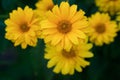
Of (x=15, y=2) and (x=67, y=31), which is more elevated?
(x=15, y=2)

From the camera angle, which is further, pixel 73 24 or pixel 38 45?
pixel 38 45

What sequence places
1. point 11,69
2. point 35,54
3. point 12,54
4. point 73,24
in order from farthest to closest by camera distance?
point 12,54 < point 11,69 < point 35,54 < point 73,24

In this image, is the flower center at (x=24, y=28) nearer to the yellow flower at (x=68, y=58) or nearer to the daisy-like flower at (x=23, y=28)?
the daisy-like flower at (x=23, y=28)

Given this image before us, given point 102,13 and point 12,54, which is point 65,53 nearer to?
point 102,13

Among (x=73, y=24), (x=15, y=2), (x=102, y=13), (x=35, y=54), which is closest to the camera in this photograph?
(x=73, y=24)

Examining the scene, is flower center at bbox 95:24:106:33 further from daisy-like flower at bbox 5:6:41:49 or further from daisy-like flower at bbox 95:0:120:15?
daisy-like flower at bbox 5:6:41:49

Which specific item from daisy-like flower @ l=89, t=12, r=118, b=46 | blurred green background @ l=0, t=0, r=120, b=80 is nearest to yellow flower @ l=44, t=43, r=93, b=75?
blurred green background @ l=0, t=0, r=120, b=80

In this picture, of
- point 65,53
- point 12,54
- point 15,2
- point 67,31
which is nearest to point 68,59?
point 65,53

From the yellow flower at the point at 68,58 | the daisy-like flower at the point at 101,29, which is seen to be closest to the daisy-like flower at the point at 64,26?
the yellow flower at the point at 68,58
